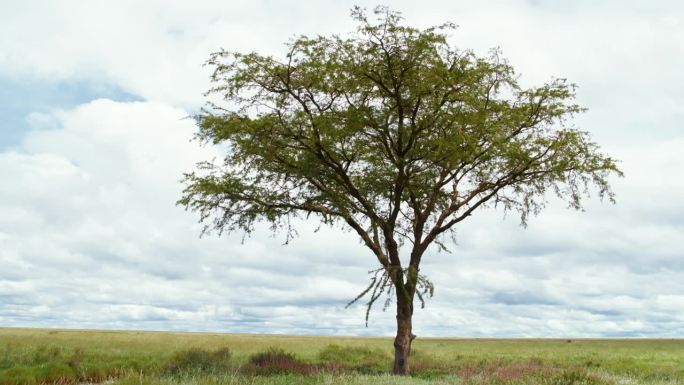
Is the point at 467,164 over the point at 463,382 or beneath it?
over

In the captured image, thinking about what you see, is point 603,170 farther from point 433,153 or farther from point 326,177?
point 326,177

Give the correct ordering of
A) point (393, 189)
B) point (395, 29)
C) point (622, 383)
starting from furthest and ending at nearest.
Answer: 1. point (393, 189)
2. point (395, 29)
3. point (622, 383)

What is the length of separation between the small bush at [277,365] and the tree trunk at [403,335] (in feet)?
12.1

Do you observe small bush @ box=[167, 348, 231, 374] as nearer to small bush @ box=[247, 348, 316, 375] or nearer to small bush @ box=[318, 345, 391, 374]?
small bush @ box=[247, 348, 316, 375]

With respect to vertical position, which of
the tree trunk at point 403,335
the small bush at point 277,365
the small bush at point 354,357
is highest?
the tree trunk at point 403,335

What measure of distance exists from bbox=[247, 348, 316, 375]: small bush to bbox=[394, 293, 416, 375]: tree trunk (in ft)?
12.1

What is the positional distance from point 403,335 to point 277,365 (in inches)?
224

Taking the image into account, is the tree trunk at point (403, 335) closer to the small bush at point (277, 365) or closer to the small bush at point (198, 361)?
the small bush at point (277, 365)

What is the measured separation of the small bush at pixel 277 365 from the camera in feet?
82.0

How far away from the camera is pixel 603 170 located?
28406mm

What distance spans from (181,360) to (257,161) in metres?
10.0

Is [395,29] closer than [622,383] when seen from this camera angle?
No

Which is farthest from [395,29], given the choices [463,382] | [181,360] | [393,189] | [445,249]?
[181,360]

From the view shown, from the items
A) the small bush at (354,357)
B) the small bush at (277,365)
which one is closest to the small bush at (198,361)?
the small bush at (277,365)
